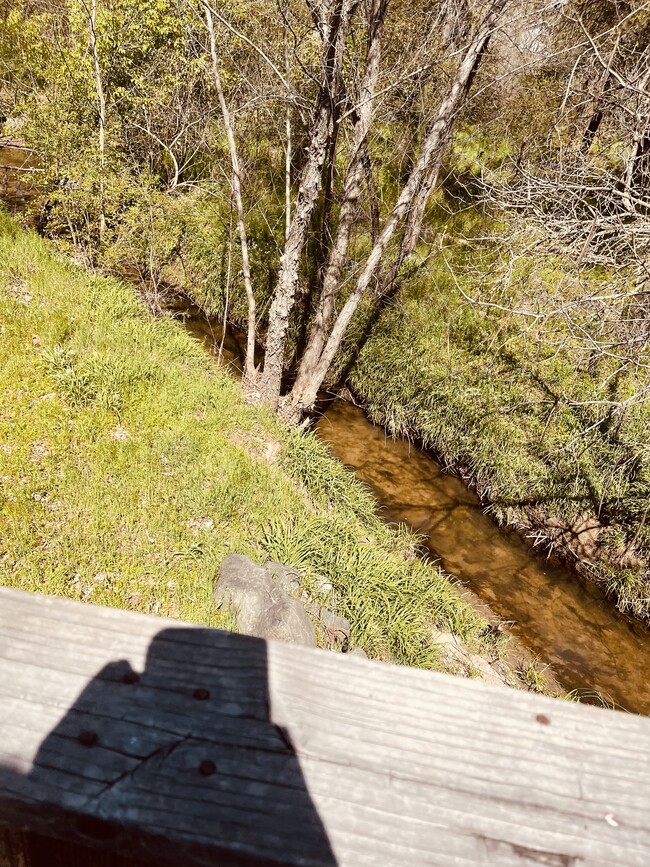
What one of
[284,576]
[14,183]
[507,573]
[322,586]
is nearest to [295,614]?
[284,576]

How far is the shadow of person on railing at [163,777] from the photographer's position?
0.55m

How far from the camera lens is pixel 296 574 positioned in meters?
4.40

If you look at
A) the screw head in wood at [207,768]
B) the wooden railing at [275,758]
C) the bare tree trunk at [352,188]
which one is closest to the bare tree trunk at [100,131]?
the bare tree trunk at [352,188]

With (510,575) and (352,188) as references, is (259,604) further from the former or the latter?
(352,188)

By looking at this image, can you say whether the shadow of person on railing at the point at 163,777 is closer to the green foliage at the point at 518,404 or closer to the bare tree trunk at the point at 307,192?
the bare tree trunk at the point at 307,192

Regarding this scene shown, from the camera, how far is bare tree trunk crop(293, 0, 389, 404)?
5.62 meters

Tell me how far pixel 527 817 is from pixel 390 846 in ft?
0.55

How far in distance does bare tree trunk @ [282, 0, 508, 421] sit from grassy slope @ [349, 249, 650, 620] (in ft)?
5.31

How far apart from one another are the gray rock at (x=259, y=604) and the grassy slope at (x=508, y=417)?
4.20 metres

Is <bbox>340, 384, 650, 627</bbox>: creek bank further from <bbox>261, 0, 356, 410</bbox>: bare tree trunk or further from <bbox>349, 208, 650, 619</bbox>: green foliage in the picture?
<bbox>261, 0, 356, 410</bbox>: bare tree trunk

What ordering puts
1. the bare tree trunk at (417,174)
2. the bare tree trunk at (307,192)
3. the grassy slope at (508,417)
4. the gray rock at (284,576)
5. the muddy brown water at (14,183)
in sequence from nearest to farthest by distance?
the gray rock at (284,576) → the bare tree trunk at (307,192) → the bare tree trunk at (417,174) → the grassy slope at (508,417) → the muddy brown water at (14,183)

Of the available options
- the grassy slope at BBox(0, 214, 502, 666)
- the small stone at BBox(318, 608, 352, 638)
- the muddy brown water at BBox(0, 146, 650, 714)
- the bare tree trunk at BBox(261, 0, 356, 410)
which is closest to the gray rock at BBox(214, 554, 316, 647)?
the grassy slope at BBox(0, 214, 502, 666)

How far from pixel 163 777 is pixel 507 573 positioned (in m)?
6.55

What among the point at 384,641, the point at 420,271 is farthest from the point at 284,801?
the point at 420,271
